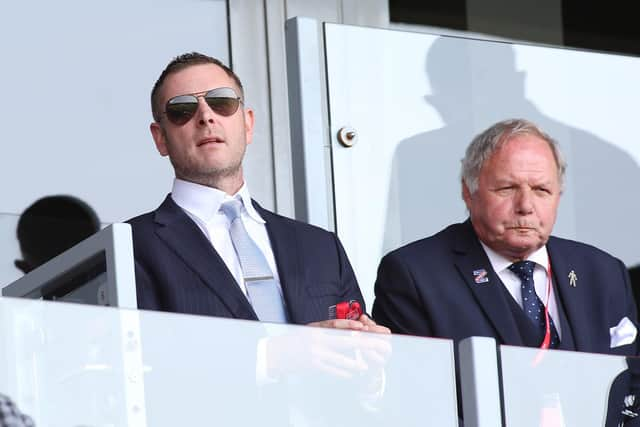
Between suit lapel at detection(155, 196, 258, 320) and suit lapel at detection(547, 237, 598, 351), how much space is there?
99 cm

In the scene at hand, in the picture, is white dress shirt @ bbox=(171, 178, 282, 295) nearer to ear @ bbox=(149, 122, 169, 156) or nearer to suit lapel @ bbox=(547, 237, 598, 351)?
ear @ bbox=(149, 122, 169, 156)

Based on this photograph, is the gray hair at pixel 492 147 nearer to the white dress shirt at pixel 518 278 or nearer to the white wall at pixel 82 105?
the white dress shirt at pixel 518 278

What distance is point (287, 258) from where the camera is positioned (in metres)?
→ 5.06

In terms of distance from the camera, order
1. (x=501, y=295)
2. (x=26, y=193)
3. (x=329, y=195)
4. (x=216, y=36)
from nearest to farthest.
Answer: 1. (x=501, y=295)
2. (x=329, y=195)
3. (x=26, y=193)
4. (x=216, y=36)

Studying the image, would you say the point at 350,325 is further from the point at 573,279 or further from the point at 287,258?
the point at 573,279

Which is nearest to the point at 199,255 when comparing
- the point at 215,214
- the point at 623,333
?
the point at 215,214

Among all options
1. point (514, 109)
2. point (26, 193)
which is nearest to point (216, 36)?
point (26, 193)

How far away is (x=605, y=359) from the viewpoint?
4543mm

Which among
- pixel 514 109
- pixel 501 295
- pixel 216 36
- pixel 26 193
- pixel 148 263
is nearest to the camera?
pixel 148 263

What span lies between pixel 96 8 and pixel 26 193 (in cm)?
88

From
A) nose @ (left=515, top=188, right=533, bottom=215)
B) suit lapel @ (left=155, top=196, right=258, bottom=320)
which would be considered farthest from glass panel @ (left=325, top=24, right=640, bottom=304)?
suit lapel @ (left=155, top=196, right=258, bottom=320)

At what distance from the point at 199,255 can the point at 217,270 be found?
0.07 meters

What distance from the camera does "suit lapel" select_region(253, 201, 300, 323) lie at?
4914 millimetres

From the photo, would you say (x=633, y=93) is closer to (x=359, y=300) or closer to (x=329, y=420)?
(x=359, y=300)
